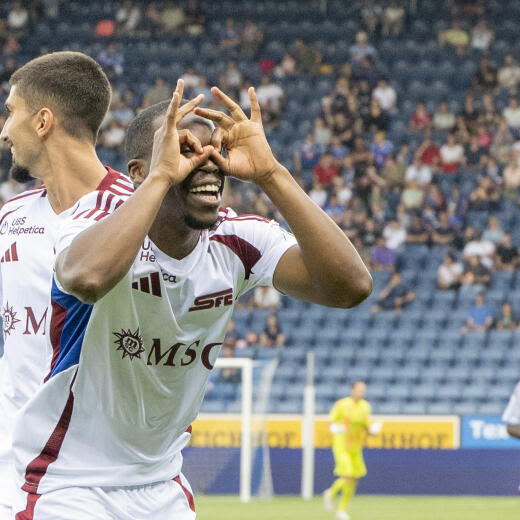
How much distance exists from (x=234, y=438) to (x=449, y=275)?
534 centimetres

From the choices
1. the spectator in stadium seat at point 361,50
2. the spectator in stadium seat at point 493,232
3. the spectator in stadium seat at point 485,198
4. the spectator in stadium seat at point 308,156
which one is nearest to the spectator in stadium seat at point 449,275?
the spectator in stadium seat at point 493,232

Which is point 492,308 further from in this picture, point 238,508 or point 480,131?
point 238,508

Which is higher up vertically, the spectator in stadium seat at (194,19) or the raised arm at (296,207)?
the spectator in stadium seat at (194,19)

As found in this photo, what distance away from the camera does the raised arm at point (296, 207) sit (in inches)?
140

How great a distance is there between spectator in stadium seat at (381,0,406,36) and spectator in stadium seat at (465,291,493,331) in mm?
7458

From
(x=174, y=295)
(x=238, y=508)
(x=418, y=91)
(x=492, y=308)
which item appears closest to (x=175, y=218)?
(x=174, y=295)

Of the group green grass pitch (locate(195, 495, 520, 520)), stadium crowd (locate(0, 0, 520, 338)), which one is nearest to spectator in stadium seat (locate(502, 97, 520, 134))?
stadium crowd (locate(0, 0, 520, 338))

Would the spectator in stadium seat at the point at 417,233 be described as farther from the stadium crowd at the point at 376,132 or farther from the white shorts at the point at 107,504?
the white shorts at the point at 107,504

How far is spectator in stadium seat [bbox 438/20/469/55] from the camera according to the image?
24.8 metres

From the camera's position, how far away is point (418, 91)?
79.5ft

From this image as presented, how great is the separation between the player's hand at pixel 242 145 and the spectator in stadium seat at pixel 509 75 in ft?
68.2

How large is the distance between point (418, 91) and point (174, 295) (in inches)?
834

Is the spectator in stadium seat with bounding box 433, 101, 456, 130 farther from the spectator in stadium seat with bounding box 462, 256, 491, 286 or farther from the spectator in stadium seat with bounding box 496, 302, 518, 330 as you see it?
the spectator in stadium seat with bounding box 496, 302, 518, 330

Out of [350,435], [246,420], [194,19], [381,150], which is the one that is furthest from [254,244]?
[194,19]
